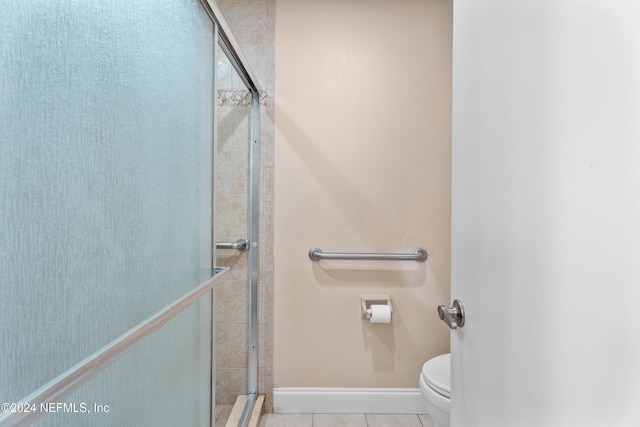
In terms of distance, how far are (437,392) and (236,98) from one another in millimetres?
1519

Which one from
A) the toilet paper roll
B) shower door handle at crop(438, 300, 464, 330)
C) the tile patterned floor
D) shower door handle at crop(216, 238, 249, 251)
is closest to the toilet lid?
the toilet paper roll

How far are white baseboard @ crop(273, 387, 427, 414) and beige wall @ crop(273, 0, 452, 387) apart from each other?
0.05 m

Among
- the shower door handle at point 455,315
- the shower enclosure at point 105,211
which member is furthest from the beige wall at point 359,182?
the shower door handle at point 455,315

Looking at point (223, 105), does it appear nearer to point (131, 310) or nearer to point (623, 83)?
point (131, 310)

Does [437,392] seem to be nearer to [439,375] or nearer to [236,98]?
[439,375]

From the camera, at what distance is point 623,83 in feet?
Result: 1.16

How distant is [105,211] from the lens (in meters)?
0.57

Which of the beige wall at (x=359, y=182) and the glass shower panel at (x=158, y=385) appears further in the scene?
the beige wall at (x=359, y=182)

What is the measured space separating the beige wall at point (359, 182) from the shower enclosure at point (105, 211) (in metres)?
0.79

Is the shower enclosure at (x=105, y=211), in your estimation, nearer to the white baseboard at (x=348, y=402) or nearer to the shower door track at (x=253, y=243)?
the shower door track at (x=253, y=243)

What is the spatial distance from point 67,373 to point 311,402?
1534 mm

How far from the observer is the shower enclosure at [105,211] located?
0.41 m

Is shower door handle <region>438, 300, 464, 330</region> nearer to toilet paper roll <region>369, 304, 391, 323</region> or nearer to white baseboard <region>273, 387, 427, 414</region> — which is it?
toilet paper roll <region>369, 304, 391, 323</region>

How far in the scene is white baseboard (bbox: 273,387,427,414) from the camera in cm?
174
